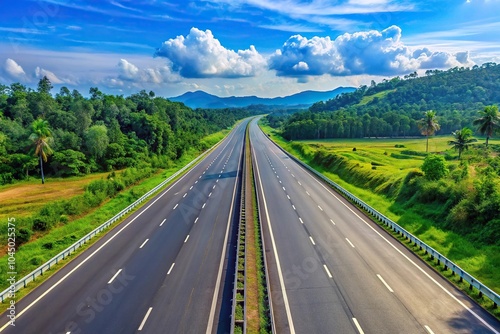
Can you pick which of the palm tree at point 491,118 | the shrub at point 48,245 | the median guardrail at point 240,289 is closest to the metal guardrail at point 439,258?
the median guardrail at point 240,289

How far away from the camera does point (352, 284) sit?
73.6 feet

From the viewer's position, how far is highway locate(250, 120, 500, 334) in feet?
59.5

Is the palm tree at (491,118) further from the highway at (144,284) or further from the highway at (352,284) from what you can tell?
the highway at (144,284)

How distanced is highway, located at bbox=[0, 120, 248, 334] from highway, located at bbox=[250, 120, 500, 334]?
4.08 m

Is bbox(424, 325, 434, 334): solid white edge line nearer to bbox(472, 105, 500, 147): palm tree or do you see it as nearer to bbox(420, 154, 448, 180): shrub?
bbox(420, 154, 448, 180): shrub

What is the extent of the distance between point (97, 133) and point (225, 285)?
230 ft

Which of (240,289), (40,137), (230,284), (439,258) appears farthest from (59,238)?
(40,137)

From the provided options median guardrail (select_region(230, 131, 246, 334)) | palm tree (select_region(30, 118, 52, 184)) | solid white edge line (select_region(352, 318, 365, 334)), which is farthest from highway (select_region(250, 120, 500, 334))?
palm tree (select_region(30, 118, 52, 184))

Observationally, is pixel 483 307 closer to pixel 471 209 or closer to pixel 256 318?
pixel 256 318

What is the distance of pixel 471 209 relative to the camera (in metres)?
31.8

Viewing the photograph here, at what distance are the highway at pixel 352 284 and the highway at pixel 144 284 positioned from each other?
13.4 feet

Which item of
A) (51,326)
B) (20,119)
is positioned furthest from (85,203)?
(20,119)

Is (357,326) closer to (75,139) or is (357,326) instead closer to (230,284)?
(230,284)

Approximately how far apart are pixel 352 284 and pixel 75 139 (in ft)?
250
